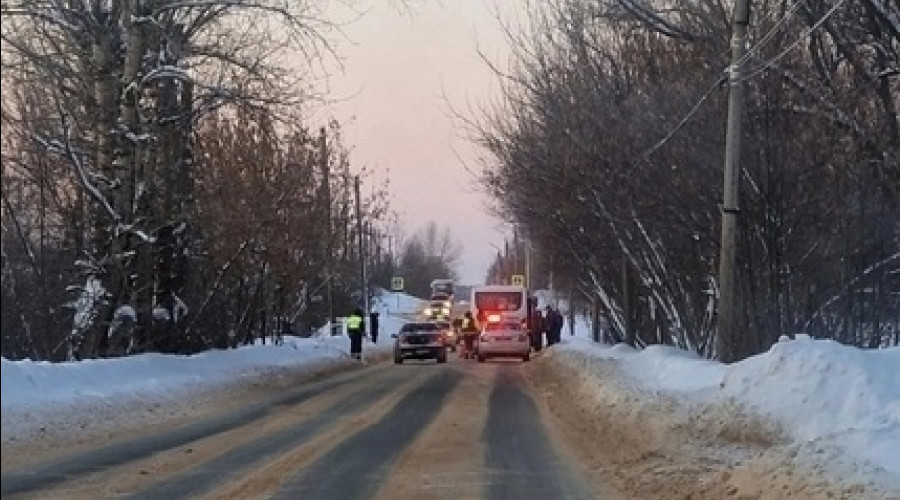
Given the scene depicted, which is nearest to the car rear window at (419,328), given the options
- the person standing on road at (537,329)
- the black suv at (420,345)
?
the black suv at (420,345)

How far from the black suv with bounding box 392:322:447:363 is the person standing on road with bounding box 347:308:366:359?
159 centimetres

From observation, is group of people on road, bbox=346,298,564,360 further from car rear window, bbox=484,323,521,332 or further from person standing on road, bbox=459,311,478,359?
car rear window, bbox=484,323,521,332

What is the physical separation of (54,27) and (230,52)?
7490mm

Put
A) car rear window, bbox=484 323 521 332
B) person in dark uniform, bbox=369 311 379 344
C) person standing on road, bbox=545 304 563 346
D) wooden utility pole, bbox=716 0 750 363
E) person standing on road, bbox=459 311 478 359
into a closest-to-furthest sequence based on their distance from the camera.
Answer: wooden utility pole, bbox=716 0 750 363 < car rear window, bbox=484 323 521 332 < person standing on road, bbox=459 311 478 359 < person standing on road, bbox=545 304 563 346 < person in dark uniform, bbox=369 311 379 344

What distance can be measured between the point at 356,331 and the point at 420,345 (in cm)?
290

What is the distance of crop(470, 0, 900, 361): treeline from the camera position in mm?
23578

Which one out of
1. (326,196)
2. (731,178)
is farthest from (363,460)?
(326,196)

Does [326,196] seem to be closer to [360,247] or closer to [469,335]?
[469,335]

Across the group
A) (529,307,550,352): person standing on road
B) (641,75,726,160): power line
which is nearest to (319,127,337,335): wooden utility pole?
(529,307,550,352): person standing on road

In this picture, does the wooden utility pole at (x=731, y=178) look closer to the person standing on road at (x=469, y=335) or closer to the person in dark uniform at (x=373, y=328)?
the person standing on road at (x=469, y=335)

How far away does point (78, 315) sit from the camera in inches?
1033

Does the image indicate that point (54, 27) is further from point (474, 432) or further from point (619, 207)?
point (619, 207)

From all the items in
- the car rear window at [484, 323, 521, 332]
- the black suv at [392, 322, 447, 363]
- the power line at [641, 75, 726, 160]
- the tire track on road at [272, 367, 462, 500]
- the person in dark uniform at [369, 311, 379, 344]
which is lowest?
the tire track on road at [272, 367, 462, 500]

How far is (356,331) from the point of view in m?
49.3
